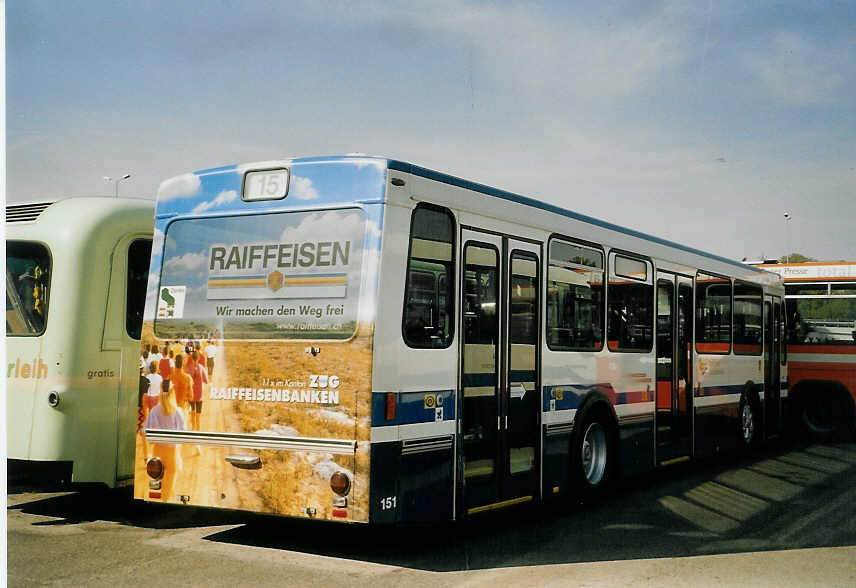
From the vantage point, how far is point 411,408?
682 cm

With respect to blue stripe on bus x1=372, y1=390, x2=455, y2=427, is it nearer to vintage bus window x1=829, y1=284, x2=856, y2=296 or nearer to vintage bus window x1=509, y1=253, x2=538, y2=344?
vintage bus window x1=509, y1=253, x2=538, y2=344

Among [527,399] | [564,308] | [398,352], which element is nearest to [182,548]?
[398,352]

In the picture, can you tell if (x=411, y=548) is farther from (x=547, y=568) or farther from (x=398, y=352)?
(x=398, y=352)

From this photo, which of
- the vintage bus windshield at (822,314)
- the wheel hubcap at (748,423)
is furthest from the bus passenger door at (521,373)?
the vintage bus windshield at (822,314)

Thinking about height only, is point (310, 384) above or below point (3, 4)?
below

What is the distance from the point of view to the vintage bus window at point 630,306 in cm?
992

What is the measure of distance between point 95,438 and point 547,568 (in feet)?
13.4

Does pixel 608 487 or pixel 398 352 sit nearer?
pixel 398 352

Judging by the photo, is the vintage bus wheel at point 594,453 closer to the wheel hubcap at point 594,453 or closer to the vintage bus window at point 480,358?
the wheel hubcap at point 594,453

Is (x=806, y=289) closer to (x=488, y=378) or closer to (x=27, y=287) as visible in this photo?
(x=488, y=378)

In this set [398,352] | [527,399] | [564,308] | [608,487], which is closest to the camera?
[398,352]

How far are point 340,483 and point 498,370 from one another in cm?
190

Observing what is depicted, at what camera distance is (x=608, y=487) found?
32.3 ft

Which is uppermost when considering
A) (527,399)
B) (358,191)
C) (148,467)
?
(358,191)
